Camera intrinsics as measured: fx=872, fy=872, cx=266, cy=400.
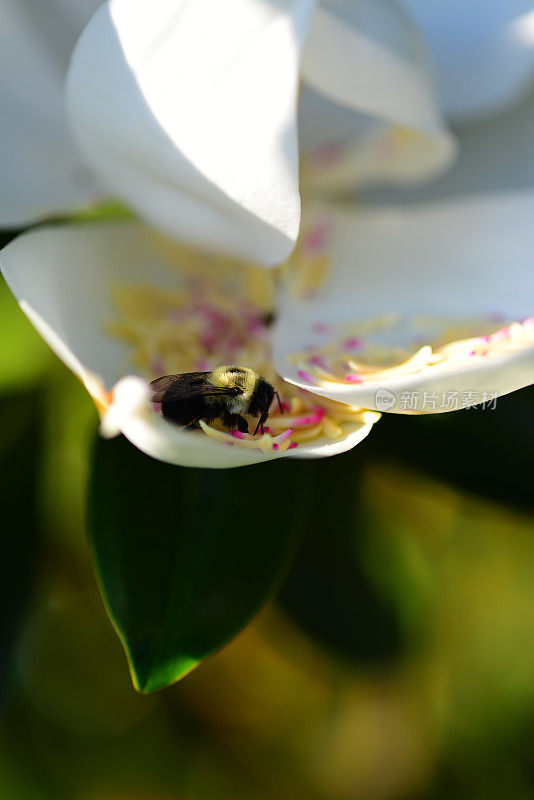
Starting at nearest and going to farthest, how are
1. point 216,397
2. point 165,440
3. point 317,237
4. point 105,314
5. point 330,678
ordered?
point 165,440
point 216,397
point 105,314
point 317,237
point 330,678

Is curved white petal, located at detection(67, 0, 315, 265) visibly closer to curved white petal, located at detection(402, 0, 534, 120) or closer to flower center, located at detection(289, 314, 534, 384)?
flower center, located at detection(289, 314, 534, 384)

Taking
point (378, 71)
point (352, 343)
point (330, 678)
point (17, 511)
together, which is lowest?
point (330, 678)

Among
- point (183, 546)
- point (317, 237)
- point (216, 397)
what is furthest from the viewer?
point (317, 237)

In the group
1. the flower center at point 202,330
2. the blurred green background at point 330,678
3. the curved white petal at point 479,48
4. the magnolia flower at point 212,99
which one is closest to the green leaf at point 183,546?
the flower center at point 202,330

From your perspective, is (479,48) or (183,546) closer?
(183,546)

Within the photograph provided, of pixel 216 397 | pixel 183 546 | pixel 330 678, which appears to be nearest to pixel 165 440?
pixel 216 397

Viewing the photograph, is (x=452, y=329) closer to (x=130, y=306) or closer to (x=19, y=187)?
(x=130, y=306)

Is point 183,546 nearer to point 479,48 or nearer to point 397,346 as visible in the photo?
point 397,346

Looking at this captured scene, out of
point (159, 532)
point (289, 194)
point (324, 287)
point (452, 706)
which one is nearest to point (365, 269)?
point (324, 287)
